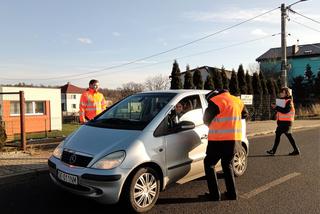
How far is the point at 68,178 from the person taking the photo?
4.64m

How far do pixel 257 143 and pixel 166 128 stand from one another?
7.79 metres

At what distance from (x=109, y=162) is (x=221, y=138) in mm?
1922

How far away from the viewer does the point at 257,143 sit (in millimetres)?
12234

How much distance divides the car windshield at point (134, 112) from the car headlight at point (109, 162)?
629mm

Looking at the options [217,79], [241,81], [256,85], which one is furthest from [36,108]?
[256,85]

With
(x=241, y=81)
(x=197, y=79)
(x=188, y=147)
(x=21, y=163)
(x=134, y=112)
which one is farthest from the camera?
(x=241, y=81)

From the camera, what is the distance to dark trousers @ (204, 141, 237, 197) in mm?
5477

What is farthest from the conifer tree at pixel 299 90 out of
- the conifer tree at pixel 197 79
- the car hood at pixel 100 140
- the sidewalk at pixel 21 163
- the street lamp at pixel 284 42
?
the car hood at pixel 100 140

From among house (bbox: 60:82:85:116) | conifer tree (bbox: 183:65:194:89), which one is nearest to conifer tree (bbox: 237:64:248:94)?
conifer tree (bbox: 183:65:194:89)

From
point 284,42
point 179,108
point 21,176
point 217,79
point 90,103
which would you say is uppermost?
point 284,42

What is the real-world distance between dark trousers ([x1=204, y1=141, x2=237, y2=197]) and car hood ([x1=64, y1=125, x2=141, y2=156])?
134cm

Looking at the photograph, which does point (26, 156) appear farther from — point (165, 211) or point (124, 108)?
point (165, 211)

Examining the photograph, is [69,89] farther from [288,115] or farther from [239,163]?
[239,163]

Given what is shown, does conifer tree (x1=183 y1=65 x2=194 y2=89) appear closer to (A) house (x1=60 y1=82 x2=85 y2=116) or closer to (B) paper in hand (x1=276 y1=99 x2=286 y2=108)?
(B) paper in hand (x1=276 y1=99 x2=286 y2=108)
